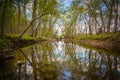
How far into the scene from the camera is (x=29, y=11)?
49.8 metres

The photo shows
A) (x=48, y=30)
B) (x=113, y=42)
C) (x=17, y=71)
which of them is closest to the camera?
(x=17, y=71)

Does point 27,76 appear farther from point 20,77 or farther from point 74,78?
point 74,78

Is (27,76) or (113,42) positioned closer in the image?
(27,76)

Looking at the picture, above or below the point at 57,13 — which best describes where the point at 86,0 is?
above

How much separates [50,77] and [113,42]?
69.4ft

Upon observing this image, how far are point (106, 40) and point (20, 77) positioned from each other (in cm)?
2513

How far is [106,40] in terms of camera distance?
3253 centimetres

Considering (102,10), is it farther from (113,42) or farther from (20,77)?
(20,77)

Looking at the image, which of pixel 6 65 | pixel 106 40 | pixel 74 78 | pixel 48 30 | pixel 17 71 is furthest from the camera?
pixel 48 30

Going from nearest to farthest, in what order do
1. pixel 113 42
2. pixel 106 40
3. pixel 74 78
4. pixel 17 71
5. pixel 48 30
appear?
pixel 74 78 → pixel 17 71 → pixel 113 42 → pixel 106 40 → pixel 48 30

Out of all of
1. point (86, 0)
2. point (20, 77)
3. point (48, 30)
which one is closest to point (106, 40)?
point (86, 0)

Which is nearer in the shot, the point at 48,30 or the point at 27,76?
the point at 27,76

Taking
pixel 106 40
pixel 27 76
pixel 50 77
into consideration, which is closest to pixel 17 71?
pixel 27 76

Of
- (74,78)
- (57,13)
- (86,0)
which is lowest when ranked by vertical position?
(74,78)
